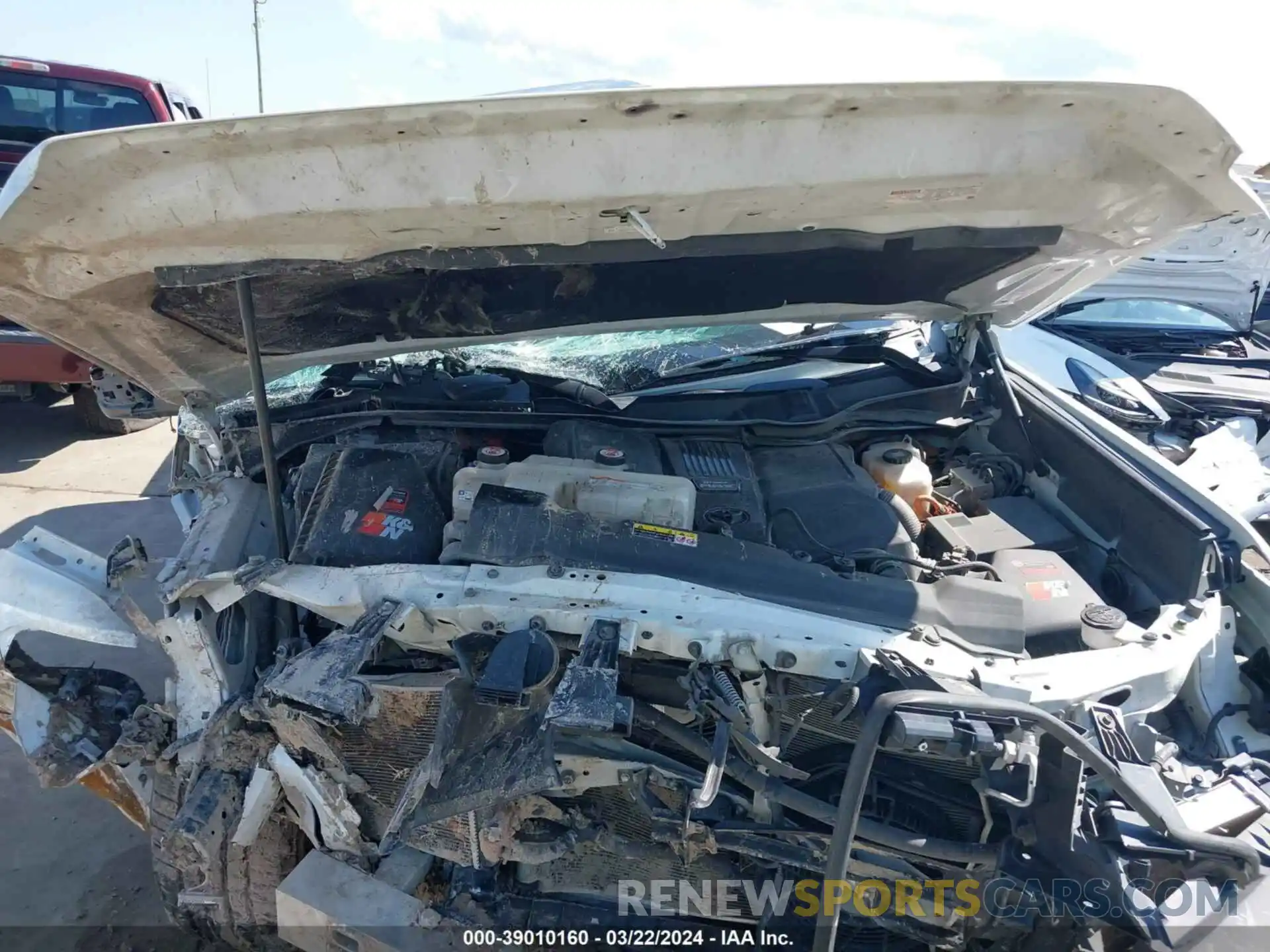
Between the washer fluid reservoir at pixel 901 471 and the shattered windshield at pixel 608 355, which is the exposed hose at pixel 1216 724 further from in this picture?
the shattered windshield at pixel 608 355

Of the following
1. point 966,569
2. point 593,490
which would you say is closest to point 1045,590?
point 966,569

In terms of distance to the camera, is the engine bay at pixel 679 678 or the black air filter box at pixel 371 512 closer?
the engine bay at pixel 679 678

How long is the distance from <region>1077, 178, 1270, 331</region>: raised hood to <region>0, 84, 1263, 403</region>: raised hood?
5.13m

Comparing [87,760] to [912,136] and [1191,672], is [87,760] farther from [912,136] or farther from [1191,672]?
[1191,672]

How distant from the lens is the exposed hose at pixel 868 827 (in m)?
1.66

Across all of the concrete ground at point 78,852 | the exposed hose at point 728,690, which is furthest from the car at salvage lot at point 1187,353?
the concrete ground at point 78,852

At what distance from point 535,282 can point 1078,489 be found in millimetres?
1778

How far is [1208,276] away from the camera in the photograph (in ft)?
21.0

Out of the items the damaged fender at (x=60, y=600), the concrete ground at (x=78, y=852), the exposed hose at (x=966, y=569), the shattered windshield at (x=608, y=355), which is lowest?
the concrete ground at (x=78, y=852)

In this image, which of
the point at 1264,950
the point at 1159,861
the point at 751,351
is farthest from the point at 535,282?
the point at 1264,950

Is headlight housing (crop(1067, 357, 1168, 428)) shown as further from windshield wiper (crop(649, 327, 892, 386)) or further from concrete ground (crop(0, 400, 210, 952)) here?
concrete ground (crop(0, 400, 210, 952))

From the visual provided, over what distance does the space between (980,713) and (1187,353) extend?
5582mm

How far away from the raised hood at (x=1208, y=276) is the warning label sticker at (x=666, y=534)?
543cm

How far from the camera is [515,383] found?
2.82 meters
